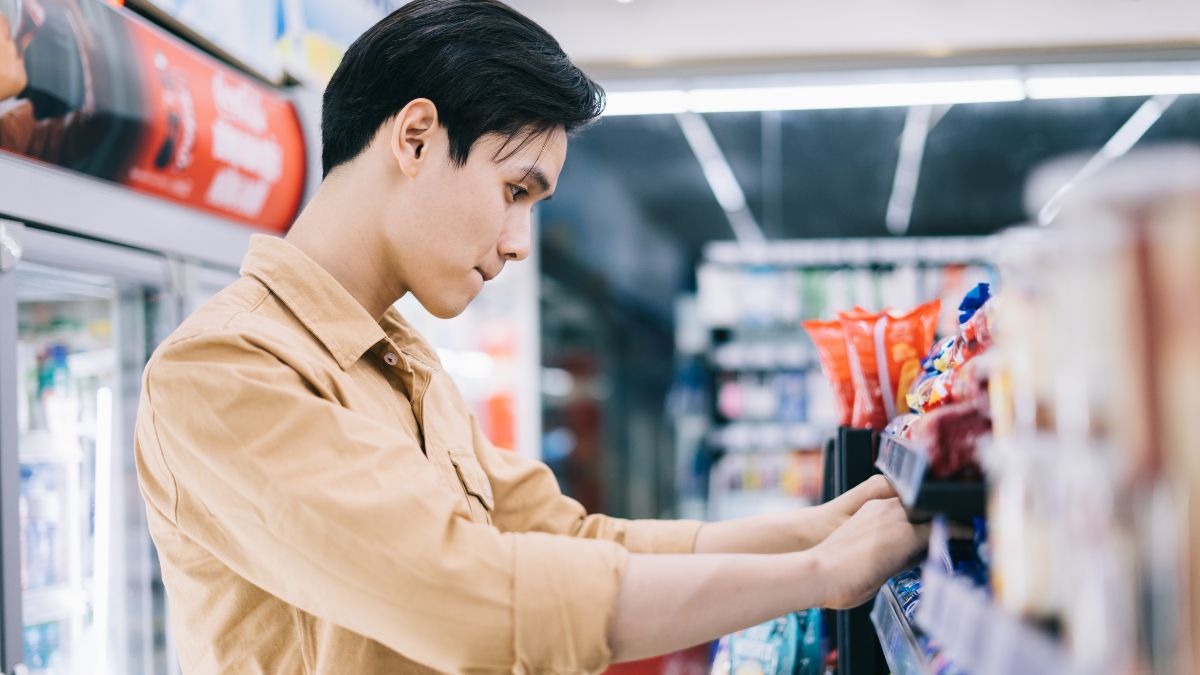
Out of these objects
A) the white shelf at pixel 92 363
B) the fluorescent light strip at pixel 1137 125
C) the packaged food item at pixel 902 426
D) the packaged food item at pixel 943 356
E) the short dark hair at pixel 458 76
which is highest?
the fluorescent light strip at pixel 1137 125

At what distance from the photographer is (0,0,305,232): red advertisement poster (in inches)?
73.0

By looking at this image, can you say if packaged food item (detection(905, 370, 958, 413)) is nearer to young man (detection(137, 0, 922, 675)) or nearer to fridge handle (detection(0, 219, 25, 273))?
young man (detection(137, 0, 922, 675))

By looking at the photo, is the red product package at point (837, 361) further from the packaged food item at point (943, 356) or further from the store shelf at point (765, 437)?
the store shelf at point (765, 437)

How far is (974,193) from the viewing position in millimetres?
9867

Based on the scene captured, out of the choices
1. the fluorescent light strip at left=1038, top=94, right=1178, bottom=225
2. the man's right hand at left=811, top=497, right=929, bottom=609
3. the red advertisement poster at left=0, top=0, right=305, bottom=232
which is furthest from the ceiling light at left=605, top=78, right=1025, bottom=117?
the man's right hand at left=811, top=497, right=929, bottom=609

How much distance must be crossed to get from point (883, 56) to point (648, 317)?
35.8ft

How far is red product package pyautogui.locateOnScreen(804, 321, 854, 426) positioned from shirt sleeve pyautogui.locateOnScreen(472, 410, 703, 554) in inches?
11.6

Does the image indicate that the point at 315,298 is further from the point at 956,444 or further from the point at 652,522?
the point at 956,444

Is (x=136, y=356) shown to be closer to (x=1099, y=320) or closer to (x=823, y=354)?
(x=823, y=354)

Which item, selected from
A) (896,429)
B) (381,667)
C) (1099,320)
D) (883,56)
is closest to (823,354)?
(896,429)

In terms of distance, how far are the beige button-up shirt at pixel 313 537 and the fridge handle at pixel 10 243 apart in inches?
35.5

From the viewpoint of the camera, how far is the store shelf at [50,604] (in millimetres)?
2180

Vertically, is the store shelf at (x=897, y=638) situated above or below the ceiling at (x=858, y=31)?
below

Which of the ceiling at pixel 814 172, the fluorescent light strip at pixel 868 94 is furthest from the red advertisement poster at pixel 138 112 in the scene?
the ceiling at pixel 814 172
